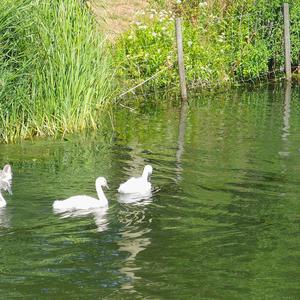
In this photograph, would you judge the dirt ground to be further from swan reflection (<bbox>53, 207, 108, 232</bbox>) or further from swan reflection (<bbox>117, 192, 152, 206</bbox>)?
swan reflection (<bbox>53, 207, 108, 232</bbox>)

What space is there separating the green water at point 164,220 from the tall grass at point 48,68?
1.69ft

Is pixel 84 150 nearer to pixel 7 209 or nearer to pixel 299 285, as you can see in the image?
Answer: pixel 7 209

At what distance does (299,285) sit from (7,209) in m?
4.43

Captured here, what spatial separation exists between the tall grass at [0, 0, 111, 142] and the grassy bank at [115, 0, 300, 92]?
15.0 feet

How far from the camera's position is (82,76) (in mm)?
17672

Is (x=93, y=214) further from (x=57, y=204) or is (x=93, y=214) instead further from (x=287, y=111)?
(x=287, y=111)

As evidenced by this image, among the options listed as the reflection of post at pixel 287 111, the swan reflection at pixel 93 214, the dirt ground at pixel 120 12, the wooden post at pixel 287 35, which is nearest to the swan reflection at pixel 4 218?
the swan reflection at pixel 93 214

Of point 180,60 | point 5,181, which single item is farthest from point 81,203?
point 180,60

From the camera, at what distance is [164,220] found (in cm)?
1193

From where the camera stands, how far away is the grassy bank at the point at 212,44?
23812mm

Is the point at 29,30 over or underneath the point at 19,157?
over

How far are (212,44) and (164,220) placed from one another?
46.5ft

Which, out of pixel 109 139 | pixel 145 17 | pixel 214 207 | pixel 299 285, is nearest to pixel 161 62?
pixel 145 17

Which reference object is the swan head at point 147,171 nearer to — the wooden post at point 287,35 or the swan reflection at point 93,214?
the swan reflection at point 93,214
